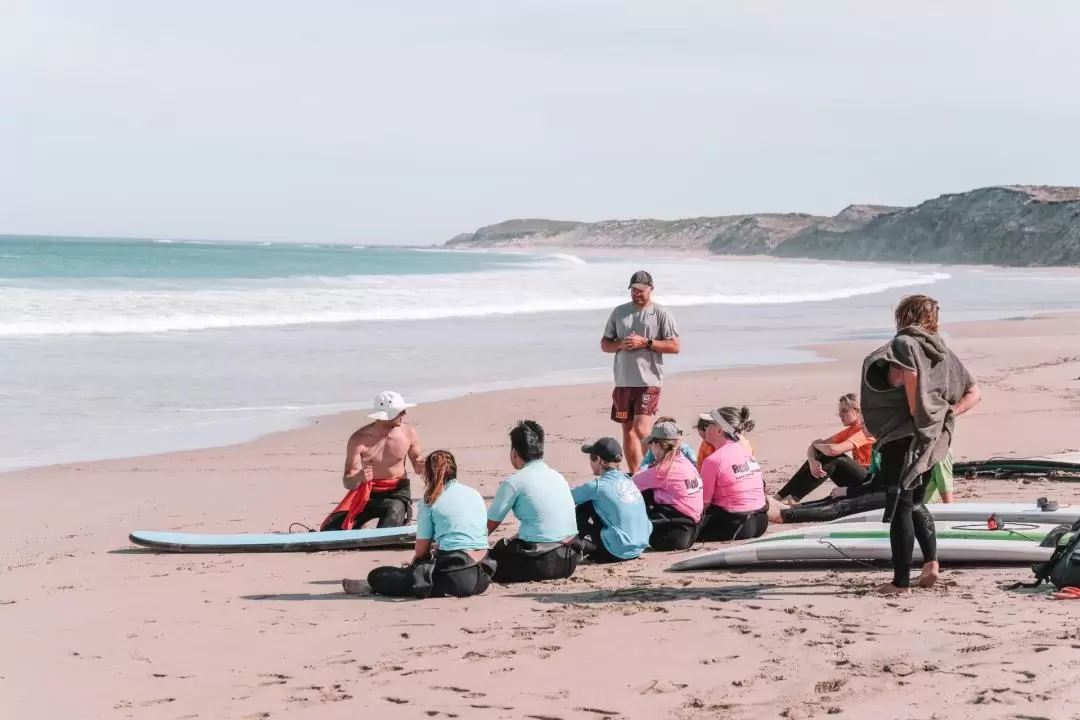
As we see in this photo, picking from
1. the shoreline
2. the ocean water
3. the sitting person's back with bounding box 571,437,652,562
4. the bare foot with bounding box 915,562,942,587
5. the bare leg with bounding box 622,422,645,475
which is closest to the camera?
the bare foot with bounding box 915,562,942,587

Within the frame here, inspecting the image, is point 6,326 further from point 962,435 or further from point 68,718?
point 68,718

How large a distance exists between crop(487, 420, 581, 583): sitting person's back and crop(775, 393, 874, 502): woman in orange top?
8.61 ft

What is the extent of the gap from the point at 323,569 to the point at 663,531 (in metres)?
2.07

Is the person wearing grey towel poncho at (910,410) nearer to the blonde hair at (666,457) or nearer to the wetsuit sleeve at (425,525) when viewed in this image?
the blonde hair at (666,457)

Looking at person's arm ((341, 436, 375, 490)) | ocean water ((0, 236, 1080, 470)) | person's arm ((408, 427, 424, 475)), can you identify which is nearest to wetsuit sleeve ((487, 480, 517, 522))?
person's arm ((408, 427, 424, 475))

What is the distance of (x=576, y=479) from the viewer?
10125 millimetres

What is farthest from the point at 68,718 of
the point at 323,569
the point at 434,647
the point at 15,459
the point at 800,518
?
the point at 15,459

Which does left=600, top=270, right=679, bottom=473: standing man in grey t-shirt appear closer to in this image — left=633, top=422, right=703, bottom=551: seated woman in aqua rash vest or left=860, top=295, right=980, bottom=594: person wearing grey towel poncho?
left=633, top=422, right=703, bottom=551: seated woman in aqua rash vest

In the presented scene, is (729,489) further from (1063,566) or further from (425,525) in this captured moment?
(1063,566)

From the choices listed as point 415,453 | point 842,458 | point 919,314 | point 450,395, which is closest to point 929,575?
point 919,314

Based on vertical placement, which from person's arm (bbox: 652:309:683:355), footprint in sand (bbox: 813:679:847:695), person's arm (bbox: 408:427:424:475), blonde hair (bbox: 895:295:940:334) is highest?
blonde hair (bbox: 895:295:940:334)

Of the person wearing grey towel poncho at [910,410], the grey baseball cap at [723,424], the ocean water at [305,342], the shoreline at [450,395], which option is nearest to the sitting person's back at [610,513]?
the grey baseball cap at [723,424]

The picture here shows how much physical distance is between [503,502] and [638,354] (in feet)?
9.01

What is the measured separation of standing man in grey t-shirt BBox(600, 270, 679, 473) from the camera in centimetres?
912
